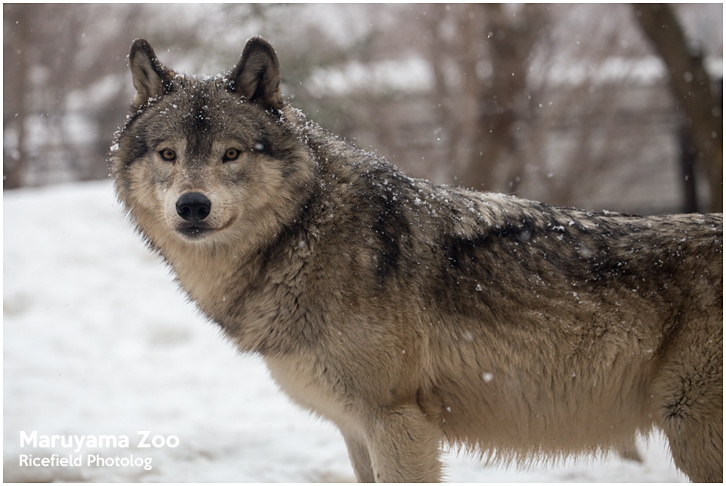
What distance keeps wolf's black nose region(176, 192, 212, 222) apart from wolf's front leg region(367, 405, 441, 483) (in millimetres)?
1246

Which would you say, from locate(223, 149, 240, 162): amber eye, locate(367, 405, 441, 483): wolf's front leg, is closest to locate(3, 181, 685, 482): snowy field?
locate(367, 405, 441, 483): wolf's front leg

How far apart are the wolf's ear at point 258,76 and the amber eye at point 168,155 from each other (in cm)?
46

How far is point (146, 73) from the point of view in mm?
3246

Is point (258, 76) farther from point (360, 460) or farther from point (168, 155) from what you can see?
point (360, 460)

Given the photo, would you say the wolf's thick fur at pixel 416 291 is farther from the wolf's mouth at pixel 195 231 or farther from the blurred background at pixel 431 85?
the blurred background at pixel 431 85

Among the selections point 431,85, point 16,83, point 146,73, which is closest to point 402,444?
point 146,73

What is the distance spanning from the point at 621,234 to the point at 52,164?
16044 mm

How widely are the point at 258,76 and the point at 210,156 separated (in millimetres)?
537

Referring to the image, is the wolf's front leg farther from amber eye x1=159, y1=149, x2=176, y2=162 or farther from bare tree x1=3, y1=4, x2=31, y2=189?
bare tree x1=3, y1=4, x2=31, y2=189

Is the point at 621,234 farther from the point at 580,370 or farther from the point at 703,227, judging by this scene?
the point at 580,370

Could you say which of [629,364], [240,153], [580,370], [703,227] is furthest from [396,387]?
[703,227]

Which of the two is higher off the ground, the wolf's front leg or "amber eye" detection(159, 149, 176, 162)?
"amber eye" detection(159, 149, 176, 162)

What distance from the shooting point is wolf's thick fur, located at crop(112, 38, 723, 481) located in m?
2.87

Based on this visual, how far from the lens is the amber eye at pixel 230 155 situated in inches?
117
